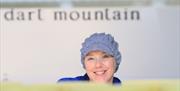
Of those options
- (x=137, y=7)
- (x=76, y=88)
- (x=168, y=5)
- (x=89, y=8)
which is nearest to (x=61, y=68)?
(x=89, y=8)

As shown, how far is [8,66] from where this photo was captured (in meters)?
2.69

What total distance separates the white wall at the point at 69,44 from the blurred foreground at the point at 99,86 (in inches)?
49.1

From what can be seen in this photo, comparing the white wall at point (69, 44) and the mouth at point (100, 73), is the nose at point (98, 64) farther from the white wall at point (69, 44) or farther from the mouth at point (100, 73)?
the white wall at point (69, 44)

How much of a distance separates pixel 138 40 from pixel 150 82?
140cm

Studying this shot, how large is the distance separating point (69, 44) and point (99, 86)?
136 centimetres

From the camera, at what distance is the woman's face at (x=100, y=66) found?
174 cm

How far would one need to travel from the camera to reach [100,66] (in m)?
1.79

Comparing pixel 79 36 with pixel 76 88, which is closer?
pixel 76 88

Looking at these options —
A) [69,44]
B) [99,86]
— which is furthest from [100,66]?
[69,44]

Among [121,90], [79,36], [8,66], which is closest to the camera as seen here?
[121,90]

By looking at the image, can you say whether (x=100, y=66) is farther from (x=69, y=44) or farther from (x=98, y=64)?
(x=69, y=44)

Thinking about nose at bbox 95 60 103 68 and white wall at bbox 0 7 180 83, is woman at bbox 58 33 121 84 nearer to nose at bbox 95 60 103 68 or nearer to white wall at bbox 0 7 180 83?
nose at bbox 95 60 103 68

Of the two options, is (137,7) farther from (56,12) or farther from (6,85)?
(6,85)

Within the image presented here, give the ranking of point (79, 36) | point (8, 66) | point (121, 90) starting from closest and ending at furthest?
point (121, 90) → point (79, 36) → point (8, 66)
